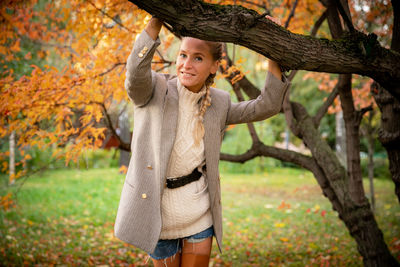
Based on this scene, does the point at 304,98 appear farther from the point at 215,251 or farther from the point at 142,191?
the point at 142,191

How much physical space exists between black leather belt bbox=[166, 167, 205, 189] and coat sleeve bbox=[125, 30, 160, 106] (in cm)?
56

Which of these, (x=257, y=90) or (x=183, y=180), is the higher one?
(x=257, y=90)

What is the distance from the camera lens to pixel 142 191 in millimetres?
2074

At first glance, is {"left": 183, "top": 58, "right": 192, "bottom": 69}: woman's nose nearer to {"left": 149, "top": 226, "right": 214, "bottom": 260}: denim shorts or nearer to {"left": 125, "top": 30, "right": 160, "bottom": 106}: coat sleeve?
{"left": 125, "top": 30, "right": 160, "bottom": 106}: coat sleeve

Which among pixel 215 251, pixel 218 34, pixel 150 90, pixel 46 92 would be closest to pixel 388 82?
pixel 218 34

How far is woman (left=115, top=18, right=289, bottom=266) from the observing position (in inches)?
81.4

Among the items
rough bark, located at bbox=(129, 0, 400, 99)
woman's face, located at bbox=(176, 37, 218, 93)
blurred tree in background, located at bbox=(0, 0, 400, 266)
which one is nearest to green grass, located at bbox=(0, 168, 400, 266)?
blurred tree in background, located at bbox=(0, 0, 400, 266)

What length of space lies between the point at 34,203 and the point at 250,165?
8245mm

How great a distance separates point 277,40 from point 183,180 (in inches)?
38.1

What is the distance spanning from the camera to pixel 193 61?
2.12 m

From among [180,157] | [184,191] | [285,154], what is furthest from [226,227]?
[180,157]

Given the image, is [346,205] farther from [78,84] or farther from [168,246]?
[78,84]

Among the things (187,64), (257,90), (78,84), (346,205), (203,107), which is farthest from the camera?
(257,90)

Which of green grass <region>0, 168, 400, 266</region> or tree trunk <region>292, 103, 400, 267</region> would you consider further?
green grass <region>0, 168, 400, 266</region>
